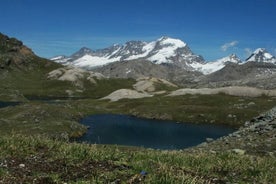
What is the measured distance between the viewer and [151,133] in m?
115

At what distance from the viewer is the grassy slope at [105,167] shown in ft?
39.5

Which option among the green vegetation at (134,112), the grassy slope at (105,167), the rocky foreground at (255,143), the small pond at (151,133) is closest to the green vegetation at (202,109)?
the green vegetation at (134,112)

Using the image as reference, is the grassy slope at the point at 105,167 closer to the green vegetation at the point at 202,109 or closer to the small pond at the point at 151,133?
the small pond at the point at 151,133

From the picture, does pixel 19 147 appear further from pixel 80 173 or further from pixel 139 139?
pixel 139 139

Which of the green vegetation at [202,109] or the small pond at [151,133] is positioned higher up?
the green vegetation at [202,109]

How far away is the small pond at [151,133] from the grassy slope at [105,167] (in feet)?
230

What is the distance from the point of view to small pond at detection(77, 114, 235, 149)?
321 ft

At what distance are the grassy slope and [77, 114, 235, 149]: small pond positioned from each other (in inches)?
2761

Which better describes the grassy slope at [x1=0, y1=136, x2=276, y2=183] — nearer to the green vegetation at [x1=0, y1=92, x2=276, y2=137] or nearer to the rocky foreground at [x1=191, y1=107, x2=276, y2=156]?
the rocky foreground at [x1=191, y1=107, x2=276, y2=156]

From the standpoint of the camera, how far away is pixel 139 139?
104 meters

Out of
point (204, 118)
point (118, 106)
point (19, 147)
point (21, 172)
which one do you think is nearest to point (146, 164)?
point (21, 172)

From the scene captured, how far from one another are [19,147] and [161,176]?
6906 mm

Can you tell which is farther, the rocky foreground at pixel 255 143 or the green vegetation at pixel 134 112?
the green vegetation at pixel 134 112

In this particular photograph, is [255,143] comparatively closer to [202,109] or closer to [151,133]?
[151,133]
